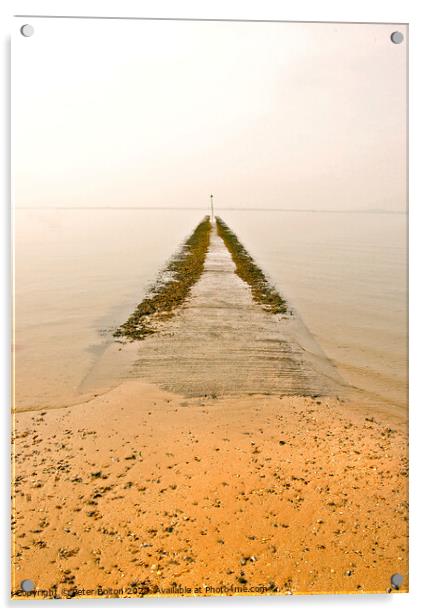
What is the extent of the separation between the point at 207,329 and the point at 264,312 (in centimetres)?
39

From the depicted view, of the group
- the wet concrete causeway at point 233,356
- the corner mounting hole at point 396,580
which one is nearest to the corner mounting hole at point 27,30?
the wet concrete causeway at point 233,356

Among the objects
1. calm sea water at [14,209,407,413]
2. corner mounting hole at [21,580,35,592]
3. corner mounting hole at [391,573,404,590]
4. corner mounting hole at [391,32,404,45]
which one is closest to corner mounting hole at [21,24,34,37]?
calm sea water at [14,209,407,413]

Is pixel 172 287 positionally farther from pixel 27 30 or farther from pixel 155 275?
pixel 27 30

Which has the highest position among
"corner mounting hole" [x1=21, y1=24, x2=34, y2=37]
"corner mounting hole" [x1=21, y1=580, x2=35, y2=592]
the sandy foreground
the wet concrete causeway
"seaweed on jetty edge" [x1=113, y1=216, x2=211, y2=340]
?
"corner mounting hole" [x1=21, y1=24, x2=34, y2=37]

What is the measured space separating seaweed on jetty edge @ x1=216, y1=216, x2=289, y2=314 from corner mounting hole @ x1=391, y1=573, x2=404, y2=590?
1.35 metres

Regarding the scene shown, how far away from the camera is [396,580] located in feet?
7.37

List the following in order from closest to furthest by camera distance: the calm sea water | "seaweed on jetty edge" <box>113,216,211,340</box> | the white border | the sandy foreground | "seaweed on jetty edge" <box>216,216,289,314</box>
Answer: the sandy foreground < the white border < the calm sea water < "seaweed on jetty edge" <box>113,216,211,340</box> < "seaweed on jetty edge" <box>216,216,289,314</box>

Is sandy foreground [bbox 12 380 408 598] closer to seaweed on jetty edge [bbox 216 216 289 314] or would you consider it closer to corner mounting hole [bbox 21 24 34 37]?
seaweed on jetty edge [bbox 216 216 289 314]

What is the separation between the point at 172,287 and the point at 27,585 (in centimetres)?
181

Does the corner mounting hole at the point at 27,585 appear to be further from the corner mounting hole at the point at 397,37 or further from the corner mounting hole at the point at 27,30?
the corner mounting hole at the point at 397,37

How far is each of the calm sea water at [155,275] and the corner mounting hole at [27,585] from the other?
0.72 metres

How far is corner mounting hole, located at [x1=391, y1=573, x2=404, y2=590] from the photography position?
7.34 feet
